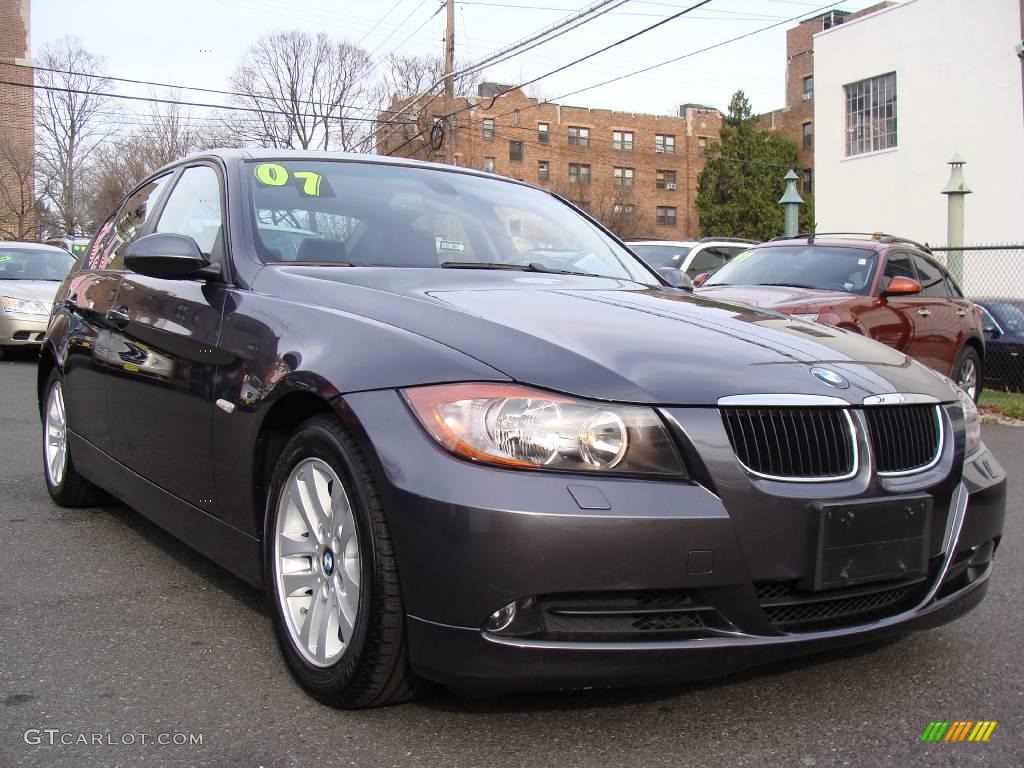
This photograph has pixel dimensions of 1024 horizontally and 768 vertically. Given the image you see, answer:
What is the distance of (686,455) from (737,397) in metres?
0.22

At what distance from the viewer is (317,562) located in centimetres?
276

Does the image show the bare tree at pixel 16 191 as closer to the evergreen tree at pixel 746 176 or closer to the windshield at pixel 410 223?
the evergreen tree at pixel 746 176

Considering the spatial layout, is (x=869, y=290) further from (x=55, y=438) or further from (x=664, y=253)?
(x=55, y=438)

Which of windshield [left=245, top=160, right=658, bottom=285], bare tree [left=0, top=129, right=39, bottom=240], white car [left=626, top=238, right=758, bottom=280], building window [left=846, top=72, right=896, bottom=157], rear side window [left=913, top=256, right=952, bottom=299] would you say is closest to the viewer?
windshield [left=245, top=160, right=658, bottom=285]

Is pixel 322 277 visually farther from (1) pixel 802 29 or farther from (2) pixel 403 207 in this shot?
(1) pixel 802 29

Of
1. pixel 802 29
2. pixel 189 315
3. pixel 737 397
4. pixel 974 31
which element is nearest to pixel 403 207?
pixel 189 315

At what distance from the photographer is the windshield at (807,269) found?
8945 millimetres

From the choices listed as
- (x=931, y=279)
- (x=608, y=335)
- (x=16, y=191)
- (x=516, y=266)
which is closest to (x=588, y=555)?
(x=608, y=335)

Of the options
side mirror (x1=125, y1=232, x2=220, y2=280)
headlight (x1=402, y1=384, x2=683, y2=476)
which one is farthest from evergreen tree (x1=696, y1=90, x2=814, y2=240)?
headlight (x1=402, y1=384, x2=683, y2=476)

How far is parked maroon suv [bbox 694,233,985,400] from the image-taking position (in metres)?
8.44

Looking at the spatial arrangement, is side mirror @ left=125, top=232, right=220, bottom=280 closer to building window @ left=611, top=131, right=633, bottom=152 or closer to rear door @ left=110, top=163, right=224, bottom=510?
rear door @ left=110, top=163, right=224, bottom=510

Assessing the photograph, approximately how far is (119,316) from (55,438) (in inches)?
50.5

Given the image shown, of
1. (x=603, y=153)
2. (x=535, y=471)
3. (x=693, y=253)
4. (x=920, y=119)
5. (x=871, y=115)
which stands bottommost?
(x=535, y=471)

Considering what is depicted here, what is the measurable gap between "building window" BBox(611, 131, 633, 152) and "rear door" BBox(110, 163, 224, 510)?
56994 millimetres
